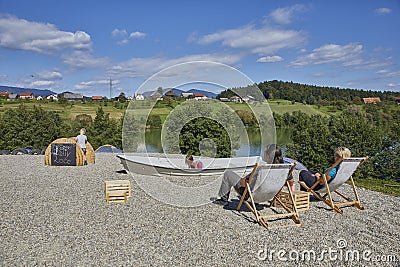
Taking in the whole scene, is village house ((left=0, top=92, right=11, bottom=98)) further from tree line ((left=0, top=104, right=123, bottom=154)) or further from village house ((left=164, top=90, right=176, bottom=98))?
village house ((left=164, top=90, right=176, bottom=98))

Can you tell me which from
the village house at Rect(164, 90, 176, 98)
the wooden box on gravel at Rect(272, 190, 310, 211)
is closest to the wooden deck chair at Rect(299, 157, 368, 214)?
the wooden box on gravel at Rect(272, 190, 310, 211)

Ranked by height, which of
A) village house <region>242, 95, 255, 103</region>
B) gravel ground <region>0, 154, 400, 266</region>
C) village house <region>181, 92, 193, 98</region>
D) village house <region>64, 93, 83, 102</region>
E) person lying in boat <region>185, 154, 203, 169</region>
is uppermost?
village house <region>64, 93, 83, 102</region>

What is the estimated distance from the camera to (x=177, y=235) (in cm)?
473

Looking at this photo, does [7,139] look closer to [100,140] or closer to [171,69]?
[100,140]

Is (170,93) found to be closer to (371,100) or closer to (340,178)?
(340,178)

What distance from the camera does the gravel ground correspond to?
3.96 meters

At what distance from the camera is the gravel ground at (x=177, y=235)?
396cm

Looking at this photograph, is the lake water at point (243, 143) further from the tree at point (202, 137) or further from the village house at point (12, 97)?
the village house at point (12, 97)

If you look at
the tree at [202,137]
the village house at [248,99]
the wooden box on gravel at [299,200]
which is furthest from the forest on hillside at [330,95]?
the wooden box on gravel at [299,200]

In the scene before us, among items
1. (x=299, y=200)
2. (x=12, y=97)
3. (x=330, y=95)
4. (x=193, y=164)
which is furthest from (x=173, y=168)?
(x=12, y=97)

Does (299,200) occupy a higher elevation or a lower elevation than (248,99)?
lower

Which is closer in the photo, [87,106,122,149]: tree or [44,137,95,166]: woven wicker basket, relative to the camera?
[44,137,95,166]: woven wicker basket

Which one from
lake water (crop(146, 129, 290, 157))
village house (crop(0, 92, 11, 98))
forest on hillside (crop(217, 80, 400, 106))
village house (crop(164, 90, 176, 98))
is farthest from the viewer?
village house (crop(0, 92, 11, 98))

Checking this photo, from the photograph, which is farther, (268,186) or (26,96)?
(26,96)
